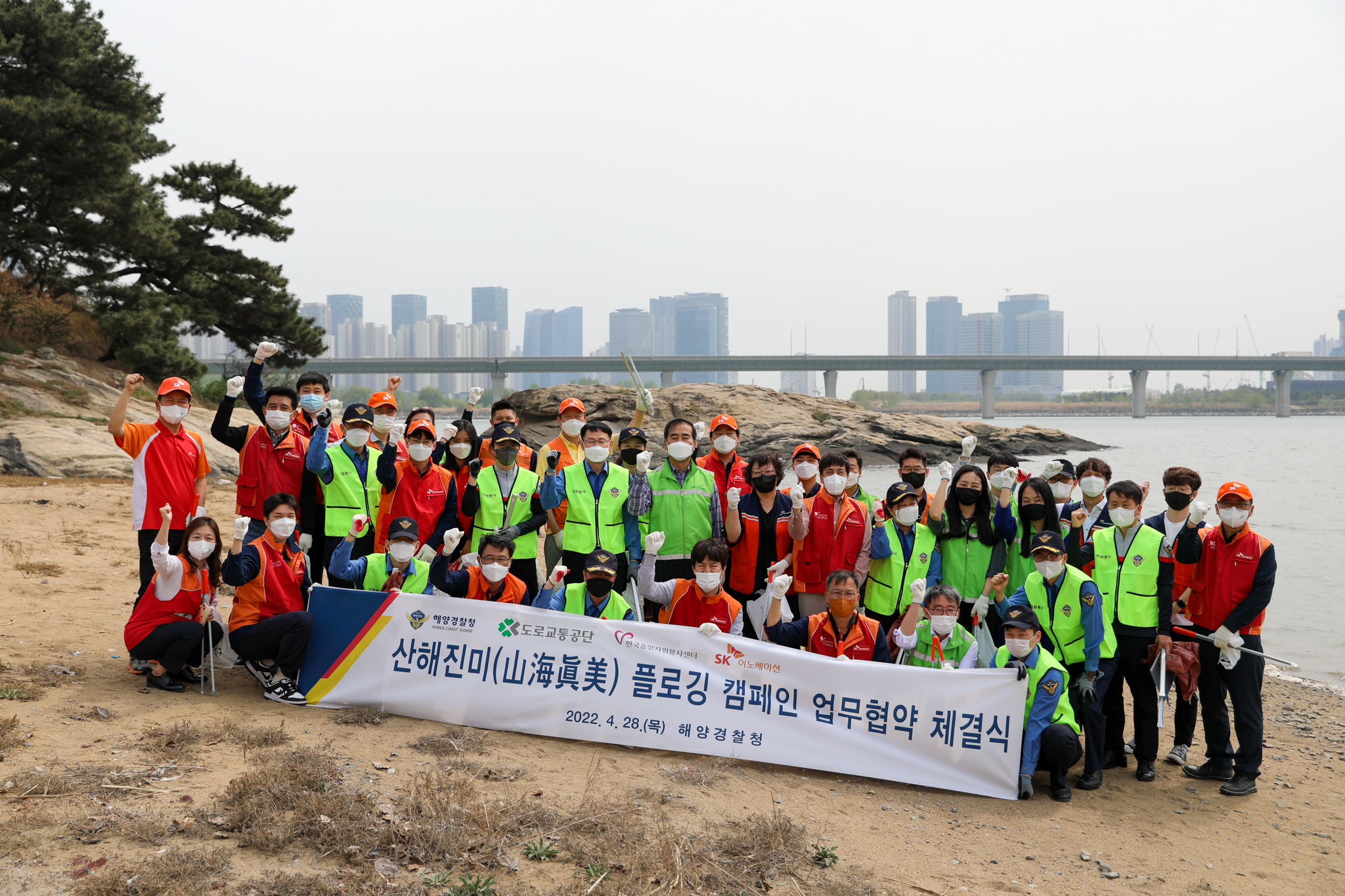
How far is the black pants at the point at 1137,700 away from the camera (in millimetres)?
6371

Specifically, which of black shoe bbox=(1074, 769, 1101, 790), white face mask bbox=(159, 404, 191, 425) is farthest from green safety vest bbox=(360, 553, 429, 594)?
black shoe bbox=(1074, 769, 1101, 790)

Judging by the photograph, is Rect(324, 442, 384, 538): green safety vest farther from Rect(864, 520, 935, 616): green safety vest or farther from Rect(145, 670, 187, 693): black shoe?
Rect(864, 520, 935, 616): green safety vest

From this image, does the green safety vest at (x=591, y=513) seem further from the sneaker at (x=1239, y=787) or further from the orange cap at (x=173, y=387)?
the sneaker at (x=1239, y=787)

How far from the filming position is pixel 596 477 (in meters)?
7.39

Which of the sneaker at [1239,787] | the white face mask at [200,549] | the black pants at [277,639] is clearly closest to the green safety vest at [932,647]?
the sneaker at [1239,787]

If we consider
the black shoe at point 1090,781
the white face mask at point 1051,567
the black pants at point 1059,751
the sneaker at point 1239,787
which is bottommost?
the sneaker at point 1239,787

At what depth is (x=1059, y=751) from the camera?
590 centimetres

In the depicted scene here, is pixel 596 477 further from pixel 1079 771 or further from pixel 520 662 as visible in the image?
pixel 1079 771

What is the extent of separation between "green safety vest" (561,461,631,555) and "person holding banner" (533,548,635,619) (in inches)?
24.9

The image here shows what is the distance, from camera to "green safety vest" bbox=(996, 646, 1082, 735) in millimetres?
5934

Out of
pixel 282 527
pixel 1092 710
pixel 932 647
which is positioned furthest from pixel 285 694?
pixel 1092 710

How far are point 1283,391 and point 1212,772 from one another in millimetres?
106106

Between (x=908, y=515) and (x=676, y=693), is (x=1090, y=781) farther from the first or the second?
(x=676, y=693)

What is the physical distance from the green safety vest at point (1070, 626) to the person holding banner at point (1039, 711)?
0.87 ft
